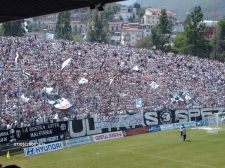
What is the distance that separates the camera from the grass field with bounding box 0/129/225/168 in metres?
26.9

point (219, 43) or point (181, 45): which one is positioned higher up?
point (219, 43)

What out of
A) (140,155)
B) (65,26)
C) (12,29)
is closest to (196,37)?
(65,26)

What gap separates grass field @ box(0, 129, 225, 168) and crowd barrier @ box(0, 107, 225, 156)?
3.23ft

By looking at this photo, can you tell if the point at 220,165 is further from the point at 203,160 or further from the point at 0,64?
the point at 0,64

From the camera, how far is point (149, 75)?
5175cm

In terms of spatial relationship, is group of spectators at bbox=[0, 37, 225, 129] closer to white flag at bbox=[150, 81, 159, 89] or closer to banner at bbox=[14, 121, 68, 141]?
white flag at bbox=[150, 81, 159, 89]

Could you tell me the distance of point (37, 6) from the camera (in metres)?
11.2

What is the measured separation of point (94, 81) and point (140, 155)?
17723 millimetres

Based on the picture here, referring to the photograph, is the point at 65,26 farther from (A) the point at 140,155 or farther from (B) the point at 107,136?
(A) the point at 140,155

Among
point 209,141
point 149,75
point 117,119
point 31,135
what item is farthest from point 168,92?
point 31,135

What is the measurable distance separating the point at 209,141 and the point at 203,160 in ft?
22.5

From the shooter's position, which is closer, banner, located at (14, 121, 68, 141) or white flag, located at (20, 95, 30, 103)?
banner, located at (14, 121, 68, 141)

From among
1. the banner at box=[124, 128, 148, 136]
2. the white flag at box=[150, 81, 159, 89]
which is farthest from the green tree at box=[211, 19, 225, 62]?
the banner at box=[124, 128, 148, 136]

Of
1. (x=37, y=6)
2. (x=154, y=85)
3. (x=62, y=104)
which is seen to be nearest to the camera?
(x=37, y=6)
